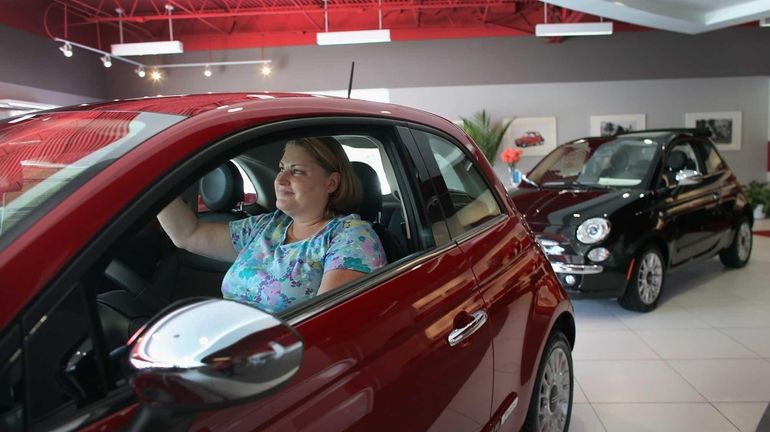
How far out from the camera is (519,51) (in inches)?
394

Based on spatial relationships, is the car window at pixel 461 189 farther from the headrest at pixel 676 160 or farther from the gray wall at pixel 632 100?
the gray wall at pixel 632 100

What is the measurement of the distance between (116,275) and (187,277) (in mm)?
452

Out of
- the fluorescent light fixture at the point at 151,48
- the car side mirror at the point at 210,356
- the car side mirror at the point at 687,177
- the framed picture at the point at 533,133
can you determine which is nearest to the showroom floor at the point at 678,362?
the car side mirror at the point at 687,177

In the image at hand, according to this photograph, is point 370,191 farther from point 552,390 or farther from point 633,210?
point 633,210

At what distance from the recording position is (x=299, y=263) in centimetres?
132

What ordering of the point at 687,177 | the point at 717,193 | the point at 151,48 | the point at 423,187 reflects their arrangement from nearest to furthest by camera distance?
the point at 423,187, the point at 687,177, the point at 717,193, the point at 151,48

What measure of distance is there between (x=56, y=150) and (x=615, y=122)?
10.3 m

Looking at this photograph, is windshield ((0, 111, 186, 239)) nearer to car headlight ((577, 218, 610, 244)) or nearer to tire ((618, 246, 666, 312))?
car headlight ((577, 218, 610, 244))

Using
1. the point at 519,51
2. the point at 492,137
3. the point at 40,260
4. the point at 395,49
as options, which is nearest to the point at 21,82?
the point at 395,49

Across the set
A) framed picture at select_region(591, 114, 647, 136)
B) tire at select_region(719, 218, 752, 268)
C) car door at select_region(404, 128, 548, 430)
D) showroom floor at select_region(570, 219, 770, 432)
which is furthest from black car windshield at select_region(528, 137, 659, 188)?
framed picture at select_region(591, 114, 647, 136)

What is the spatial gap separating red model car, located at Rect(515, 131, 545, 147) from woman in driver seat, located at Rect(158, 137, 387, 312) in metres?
8.86

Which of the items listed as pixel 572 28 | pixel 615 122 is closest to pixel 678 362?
pixel 572 28

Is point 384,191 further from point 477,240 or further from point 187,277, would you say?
point 187,277

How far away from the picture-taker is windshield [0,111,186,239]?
78cm
